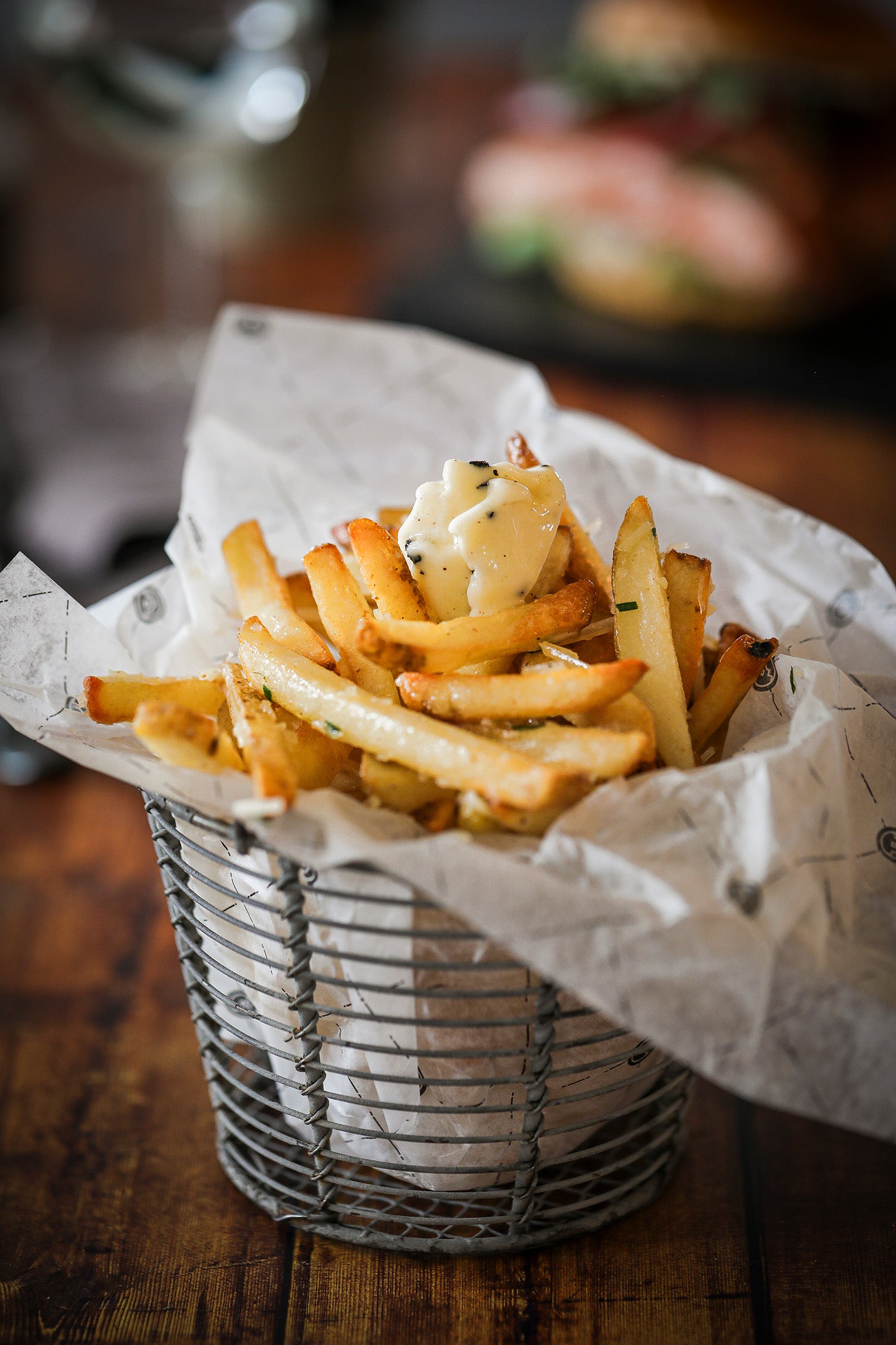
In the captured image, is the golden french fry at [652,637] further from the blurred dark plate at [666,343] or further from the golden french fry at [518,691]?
the blurred dark plate at [666,343]

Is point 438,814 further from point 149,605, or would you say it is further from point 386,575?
point 149,605

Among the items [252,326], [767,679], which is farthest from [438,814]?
[252,326]

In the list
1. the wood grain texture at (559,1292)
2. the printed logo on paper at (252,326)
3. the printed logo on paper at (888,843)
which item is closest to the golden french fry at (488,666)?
the printed logo on paper at (888,843)

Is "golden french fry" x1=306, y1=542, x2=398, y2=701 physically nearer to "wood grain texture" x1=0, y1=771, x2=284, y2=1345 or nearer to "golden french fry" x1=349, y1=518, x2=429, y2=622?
"golden french fry" x1=349, y1=518, x2=429, y2=622

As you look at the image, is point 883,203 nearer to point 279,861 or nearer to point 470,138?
point 470,138

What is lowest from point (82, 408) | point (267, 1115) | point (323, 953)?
point (82, 408)

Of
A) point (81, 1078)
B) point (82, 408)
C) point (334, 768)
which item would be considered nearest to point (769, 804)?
point (334, 768)

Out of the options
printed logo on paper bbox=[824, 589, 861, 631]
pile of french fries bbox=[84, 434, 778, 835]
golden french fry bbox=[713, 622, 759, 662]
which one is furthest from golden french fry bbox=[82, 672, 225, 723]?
printed logo on paper bbox=[824, 589, 861, 631]
